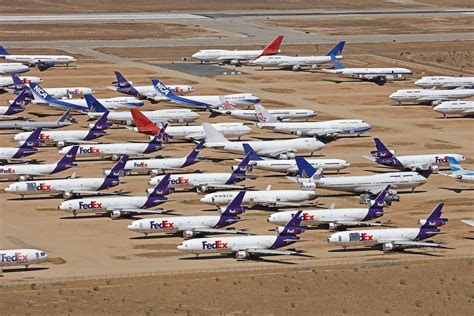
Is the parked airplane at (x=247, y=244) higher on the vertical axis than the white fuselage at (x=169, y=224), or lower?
lower

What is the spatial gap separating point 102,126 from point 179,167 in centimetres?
2481

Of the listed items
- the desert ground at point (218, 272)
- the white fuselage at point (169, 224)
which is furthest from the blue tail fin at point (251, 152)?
the white fuselage at point (169, 224)

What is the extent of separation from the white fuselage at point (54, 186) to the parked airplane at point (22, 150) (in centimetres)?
1830

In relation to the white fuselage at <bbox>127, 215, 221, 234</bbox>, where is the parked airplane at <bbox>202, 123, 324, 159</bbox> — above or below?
above

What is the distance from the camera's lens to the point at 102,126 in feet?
625

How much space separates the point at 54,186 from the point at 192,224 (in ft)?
78.4

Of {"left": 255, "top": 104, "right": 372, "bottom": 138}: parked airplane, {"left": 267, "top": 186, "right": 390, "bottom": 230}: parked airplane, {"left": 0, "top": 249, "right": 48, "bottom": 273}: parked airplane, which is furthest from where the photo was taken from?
{"left": 255, "top": 104, "right": 372, "bottom": 138}: parked airplane

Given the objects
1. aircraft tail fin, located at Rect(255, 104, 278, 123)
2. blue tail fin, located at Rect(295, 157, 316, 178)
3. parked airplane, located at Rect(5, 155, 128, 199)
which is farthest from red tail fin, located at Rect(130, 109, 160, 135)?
blue tail fin, located at Rect(295, 157, 316, 178)

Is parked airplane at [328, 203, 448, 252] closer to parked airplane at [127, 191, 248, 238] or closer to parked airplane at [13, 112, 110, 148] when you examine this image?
parked airplane at [127, 191, 248, 238]

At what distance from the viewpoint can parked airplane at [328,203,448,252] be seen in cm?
13275

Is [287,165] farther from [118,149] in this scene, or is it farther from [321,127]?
[321,127]

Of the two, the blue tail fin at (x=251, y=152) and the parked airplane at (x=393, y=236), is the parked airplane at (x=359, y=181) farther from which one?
the parked airplane at (x=393, y=236)

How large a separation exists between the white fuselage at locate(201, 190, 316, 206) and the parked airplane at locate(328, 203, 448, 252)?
14.8 metres

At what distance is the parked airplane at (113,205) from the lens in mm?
145500
